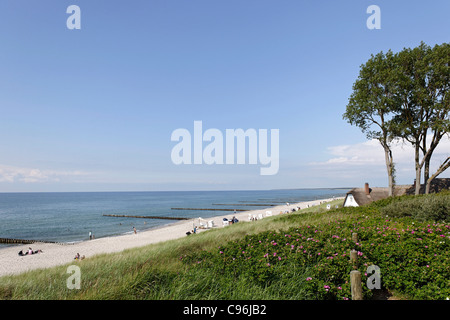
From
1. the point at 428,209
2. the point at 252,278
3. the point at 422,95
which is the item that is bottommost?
the point at 252,278

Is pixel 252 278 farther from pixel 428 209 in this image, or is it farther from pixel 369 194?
pixel 369 194

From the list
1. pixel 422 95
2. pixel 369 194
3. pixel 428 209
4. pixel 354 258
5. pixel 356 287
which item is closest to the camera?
pixel 356 287

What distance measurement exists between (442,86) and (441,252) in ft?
70.8

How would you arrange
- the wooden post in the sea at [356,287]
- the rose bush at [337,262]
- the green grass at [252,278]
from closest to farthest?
the wooden post in the sea at [356,287] → the green grass at [252,278] → the rose bush at [337,262]

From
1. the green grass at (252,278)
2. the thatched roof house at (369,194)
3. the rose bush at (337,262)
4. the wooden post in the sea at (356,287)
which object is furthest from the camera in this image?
the thatched roof house at (369,194)

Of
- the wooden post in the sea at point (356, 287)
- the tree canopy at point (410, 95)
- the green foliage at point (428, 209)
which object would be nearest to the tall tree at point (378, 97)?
the tree canopy at point (410, 95)

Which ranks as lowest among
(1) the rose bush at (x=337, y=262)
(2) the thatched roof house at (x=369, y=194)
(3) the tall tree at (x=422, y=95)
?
(2) the thatched roof house at (x=369, y=194)

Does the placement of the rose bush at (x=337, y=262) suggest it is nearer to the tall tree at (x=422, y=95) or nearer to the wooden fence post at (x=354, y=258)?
the wooden fence post at (x=354, y=258)

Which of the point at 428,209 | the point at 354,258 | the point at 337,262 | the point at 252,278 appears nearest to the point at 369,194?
the point at 428,209

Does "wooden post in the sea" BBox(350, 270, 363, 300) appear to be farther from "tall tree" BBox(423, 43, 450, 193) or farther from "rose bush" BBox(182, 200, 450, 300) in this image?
"tall tree" BBox(423, 43, 450, 193)

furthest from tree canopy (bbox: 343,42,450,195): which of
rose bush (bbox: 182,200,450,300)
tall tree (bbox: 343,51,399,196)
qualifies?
rose bush (bbox: 182,200,450,300)

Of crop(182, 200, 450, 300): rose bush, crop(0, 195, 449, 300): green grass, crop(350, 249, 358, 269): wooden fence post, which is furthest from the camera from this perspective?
crop(350, 249, 358, 269): wooden fence post

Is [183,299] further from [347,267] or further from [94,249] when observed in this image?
[94,249]
